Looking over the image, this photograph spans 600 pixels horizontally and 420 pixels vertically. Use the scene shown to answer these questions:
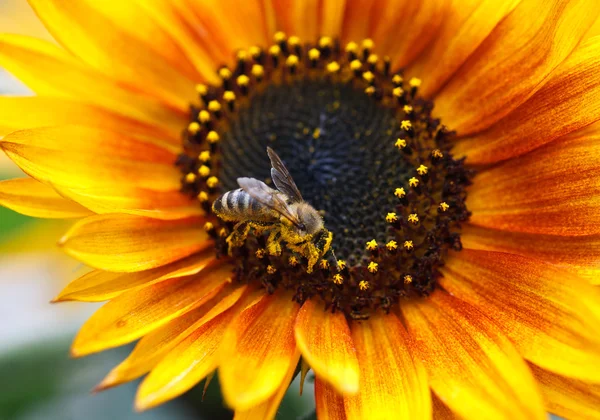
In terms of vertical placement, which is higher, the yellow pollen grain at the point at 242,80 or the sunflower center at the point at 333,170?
the yellow pollen grain at the point at 242,80

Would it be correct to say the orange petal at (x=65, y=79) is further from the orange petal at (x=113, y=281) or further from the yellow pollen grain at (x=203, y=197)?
the orange petal at (x=113, y=281)

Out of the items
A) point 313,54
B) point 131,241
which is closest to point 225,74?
point 313,54

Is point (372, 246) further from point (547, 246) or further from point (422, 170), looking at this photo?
point (547, 246)

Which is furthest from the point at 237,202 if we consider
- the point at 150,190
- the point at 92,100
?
the point at 92,100

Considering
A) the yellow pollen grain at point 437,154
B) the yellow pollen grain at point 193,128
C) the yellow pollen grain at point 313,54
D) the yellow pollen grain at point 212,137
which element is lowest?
the yellow pollen grain at point 437,154

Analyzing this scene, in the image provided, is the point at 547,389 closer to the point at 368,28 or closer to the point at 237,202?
the point at 237,202

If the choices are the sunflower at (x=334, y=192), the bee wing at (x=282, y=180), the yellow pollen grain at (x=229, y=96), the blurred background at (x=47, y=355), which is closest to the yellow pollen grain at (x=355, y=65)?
the sunflower at (x=334, y=192)

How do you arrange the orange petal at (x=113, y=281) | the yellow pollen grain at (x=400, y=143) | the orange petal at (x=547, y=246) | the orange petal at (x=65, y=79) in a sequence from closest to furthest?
the orange petal at (x=113, y=281) → the orange petal at (x=547, y=246) → the orange petal at (x=65, y=79) → the yellow pollen grain at (x=400, y=143)
